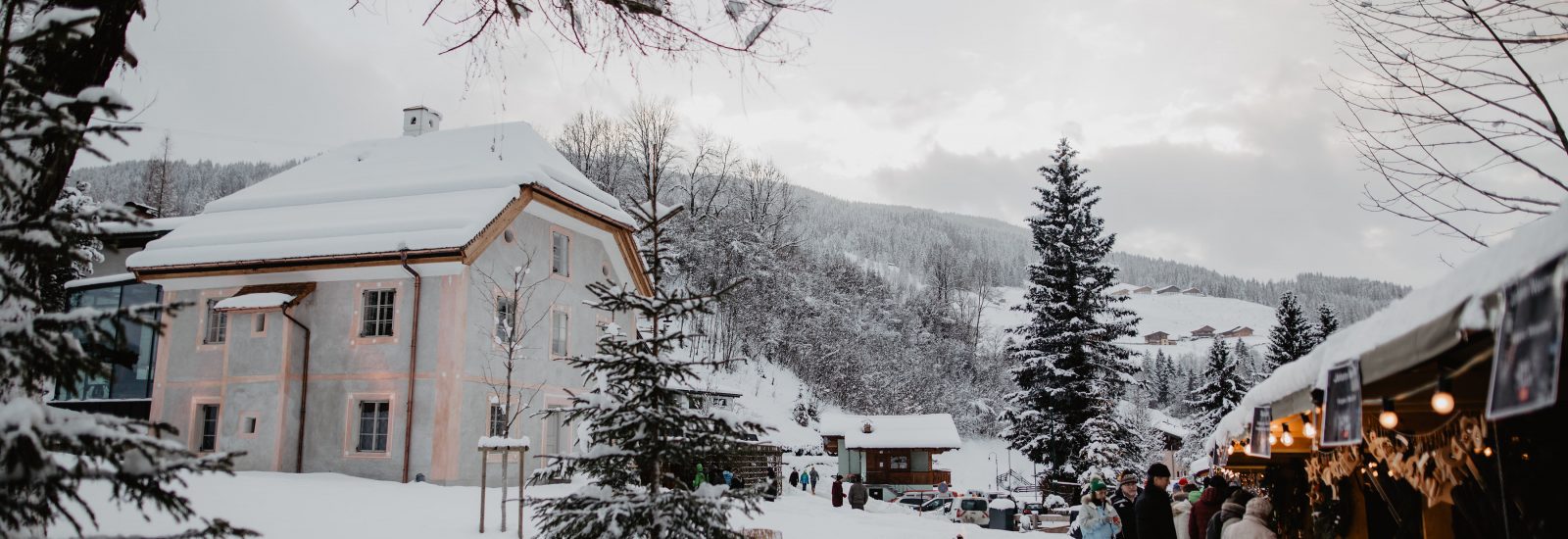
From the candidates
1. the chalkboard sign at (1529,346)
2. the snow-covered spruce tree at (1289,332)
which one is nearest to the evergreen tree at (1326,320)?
the snow-covered spruce tree at (1289,332)

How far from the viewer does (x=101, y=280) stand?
94.3ft

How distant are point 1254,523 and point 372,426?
19483mm

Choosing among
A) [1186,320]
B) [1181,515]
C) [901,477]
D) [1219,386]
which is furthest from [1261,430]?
[1186,320]

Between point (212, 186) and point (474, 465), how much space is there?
84.9 meters

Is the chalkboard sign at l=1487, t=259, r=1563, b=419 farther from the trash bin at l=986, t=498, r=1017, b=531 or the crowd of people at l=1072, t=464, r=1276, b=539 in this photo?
the trash bin at l=986, t=498, r=1017, b=531

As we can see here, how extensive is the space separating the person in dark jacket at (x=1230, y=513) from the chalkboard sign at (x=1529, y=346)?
6.09 meters

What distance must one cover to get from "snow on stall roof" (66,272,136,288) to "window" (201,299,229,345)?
685cm

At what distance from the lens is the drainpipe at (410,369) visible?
2116 cm

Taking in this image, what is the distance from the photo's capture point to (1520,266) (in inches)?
126

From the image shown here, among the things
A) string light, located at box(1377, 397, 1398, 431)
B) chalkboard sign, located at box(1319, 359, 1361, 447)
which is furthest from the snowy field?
string light, located at box(1377, 397, 1398, 431)

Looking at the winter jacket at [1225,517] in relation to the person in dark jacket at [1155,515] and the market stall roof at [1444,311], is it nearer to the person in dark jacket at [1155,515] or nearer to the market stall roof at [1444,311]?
the person in dark jacket at [1155,515]

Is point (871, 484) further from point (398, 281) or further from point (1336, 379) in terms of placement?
point (1336, 379)

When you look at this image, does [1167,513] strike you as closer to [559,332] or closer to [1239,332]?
[559,332]

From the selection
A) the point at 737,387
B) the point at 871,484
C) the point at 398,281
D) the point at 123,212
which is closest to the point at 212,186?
the point at 737,387
